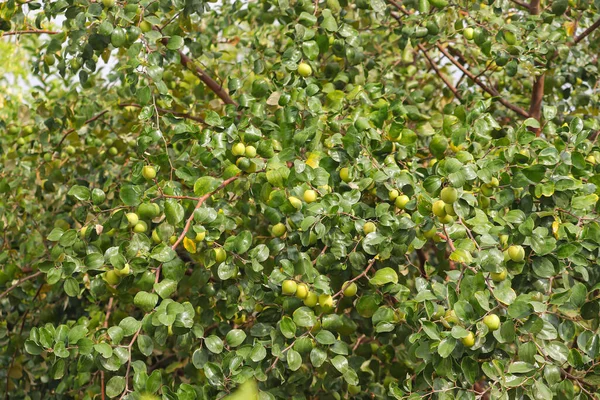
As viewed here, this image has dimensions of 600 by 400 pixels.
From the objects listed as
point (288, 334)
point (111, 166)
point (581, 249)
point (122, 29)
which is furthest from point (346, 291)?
point (111, 166)

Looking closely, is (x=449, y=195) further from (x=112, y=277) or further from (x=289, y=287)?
(x=112, y=277)

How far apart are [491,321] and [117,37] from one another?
104cm

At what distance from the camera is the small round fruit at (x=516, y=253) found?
4.82 feet

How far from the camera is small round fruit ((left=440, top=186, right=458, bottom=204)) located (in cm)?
145

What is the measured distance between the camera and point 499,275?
1.44 metres

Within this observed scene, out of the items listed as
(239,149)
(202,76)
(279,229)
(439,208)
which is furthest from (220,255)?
(202,76)

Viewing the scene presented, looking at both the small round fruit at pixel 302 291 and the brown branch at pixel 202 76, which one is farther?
the brown branch at pixel 202 76

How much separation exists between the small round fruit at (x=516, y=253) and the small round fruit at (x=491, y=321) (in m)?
0.17

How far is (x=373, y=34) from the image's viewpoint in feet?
8.82

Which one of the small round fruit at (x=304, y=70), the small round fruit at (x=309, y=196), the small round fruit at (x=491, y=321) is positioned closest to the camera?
the small round fruit at (x=491, y=321)

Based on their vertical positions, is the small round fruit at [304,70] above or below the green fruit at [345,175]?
above

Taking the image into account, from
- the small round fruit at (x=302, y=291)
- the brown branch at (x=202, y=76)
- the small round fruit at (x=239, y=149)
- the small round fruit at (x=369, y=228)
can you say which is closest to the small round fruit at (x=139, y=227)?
the small round fruit at (x=239, y=149)

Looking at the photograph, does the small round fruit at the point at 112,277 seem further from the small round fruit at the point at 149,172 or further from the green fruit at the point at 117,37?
the green fruit at the point at 117,37

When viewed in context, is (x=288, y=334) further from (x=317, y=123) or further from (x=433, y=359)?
(x=317, y=123)
